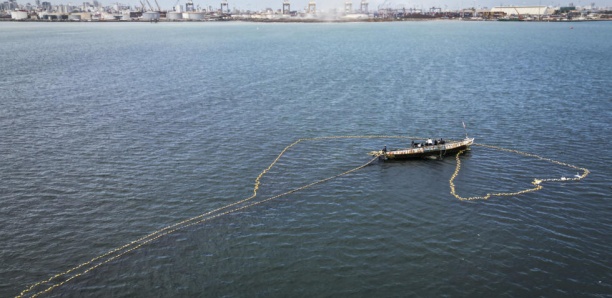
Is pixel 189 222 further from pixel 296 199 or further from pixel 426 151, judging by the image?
pixel 426 151

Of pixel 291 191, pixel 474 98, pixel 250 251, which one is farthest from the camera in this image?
pixel 474 98

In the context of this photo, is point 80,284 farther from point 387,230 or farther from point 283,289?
point 387,230

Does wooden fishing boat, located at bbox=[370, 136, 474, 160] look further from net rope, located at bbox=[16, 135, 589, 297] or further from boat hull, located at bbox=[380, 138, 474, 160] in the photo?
net rope, located at bbox=[16, 135, 589, 297]

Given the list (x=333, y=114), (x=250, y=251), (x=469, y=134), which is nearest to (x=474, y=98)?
(x=469, y=134)

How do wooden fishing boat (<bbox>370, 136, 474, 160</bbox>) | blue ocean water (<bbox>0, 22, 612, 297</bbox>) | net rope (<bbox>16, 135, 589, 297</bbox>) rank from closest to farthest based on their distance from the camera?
net rope (<bbox>16, 135, 589, 297</bbox>), blue ocean water (<bbox>0, 22, 612, 297</bbox>), wooden fishing boat (<bbox>370, 136, 474, 160</bbox>)

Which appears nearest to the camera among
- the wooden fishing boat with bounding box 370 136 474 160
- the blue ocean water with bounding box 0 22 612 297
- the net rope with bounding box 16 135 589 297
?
the net rope with bounding box 16 135 589 297

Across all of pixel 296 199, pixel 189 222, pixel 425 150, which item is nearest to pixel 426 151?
pixel 425 150

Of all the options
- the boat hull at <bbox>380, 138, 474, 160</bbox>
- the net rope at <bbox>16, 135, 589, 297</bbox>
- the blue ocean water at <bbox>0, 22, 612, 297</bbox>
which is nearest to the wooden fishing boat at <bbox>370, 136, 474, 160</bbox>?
the boat hull at <bbox>380, 138, 474, 160</bbox>
